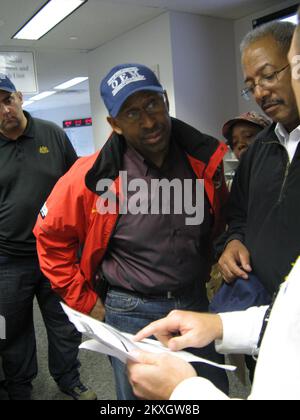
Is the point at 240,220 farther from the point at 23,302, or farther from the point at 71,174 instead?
the point at 23,302

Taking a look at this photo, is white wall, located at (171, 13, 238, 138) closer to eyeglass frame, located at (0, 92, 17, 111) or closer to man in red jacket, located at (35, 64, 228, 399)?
eyeglass frame, located at (0, 92, 17, 111)

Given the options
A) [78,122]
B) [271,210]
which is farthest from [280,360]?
[78,122]

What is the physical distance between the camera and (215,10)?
443 cm

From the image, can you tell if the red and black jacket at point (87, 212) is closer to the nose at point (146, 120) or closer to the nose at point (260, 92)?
the nose at point (146, 120)

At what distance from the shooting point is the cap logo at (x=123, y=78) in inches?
53.5

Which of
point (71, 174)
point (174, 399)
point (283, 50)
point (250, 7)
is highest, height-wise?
point (250, 7)

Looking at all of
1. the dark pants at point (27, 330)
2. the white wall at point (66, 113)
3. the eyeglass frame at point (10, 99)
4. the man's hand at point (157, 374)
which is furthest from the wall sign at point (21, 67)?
the white wall at point (66, 113)

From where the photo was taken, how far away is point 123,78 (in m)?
1.38

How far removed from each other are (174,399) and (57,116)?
584 inches

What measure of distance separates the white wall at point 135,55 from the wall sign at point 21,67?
1.57 meters

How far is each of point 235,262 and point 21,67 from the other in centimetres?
332

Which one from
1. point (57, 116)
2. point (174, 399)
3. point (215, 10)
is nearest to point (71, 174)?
point (174, 399)

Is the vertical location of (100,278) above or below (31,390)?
above

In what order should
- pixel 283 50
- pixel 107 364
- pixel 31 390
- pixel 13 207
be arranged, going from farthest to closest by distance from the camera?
pixel 107 364
pixel 31 390
pixel 13 207
pixel 283 50
